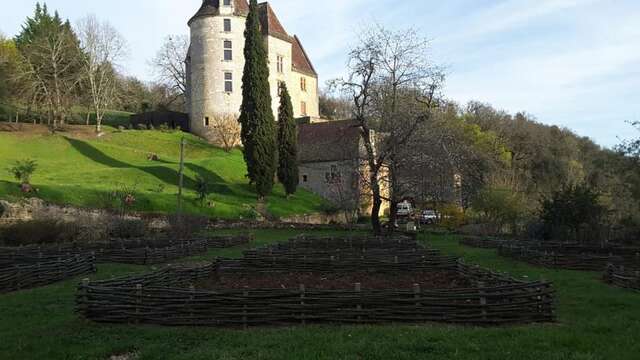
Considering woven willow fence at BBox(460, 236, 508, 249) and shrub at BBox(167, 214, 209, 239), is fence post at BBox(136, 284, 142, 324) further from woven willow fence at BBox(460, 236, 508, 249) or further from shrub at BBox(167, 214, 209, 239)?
woven willow fence at BBox(460, 236, 508, 249)

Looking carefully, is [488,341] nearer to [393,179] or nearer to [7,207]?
[393,179]

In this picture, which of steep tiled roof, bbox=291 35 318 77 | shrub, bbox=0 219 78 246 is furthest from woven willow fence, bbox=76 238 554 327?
steep tiled roof, bbox=291 35 318 77

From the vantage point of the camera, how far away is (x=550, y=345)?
8.17 meters

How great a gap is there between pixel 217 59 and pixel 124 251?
50.9 meters

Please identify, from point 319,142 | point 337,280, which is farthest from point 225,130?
point 337,280

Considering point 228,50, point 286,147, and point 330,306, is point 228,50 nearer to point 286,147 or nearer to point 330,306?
point 286,147

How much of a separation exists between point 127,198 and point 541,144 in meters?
52.4

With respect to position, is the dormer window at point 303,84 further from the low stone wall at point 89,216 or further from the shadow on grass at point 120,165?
the low stone wall at point 89,216

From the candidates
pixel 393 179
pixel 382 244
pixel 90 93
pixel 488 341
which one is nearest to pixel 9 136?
pixel 90 93

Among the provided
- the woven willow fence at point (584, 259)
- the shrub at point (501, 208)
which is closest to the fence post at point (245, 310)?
the woven willow fence at point (584, 259)

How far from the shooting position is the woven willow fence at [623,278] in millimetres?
14344

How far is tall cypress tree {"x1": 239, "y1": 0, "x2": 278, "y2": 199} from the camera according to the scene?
48.4 meters

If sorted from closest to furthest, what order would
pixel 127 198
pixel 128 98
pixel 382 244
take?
pixel 382 244 < pixel 127 198 < pixel 128 98

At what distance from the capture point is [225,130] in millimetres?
67625
